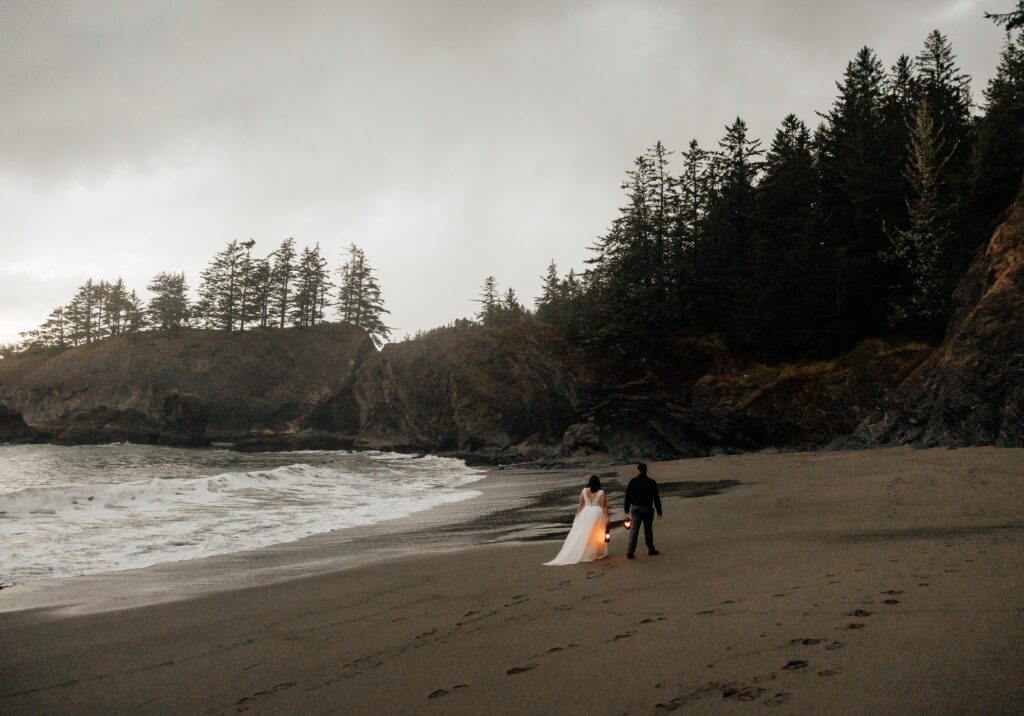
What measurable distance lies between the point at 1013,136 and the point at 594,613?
3329cm

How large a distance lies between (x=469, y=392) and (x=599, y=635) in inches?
1736

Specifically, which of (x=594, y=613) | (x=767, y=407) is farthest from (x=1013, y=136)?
(x=594, y=613)

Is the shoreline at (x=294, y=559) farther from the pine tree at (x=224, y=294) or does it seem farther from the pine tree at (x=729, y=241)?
the pine tree at (x=224, y=294)

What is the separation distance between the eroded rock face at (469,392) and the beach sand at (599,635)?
31306 millimetres

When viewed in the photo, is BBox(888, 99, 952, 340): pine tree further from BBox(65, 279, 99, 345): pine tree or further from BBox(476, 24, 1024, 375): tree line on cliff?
BBox(65, 279, 99, 345): pine tree

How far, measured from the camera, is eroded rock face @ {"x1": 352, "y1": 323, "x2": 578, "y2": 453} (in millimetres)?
44375

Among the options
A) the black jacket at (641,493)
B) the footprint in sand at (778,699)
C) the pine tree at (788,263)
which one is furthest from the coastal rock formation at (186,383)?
the footprint in sand at (778,699)

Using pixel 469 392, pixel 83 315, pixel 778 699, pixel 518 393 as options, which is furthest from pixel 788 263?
pixel 83 315

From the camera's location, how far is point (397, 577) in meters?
7.86

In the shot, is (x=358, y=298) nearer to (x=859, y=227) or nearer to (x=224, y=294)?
(x=224, y=294)

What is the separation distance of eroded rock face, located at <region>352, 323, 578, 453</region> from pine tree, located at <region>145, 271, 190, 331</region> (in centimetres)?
3794

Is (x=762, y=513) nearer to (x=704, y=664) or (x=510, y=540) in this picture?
(x=510, y=540)

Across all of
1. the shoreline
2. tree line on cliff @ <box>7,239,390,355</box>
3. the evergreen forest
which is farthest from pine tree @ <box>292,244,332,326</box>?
the shoreline

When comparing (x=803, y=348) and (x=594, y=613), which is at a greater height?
(x=803, y=348)
